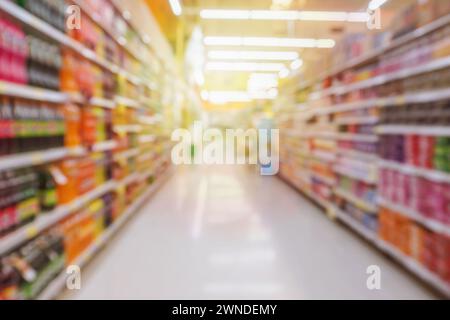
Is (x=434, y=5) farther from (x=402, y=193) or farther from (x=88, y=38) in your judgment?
(x=88, y=38)

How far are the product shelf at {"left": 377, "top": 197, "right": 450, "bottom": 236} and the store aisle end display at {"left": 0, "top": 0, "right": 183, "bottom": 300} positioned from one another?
2.44 meters

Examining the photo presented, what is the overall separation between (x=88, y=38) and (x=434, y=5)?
2487 millimetres

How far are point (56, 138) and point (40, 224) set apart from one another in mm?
547

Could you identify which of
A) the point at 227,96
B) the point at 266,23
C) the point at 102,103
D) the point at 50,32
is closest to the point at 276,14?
the point at 266,23

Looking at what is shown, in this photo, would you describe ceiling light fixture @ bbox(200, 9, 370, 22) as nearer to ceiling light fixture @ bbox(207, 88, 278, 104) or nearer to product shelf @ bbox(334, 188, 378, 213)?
product shelf @ bbox(334, 188, 378, 213)

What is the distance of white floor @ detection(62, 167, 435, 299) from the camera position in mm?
2740

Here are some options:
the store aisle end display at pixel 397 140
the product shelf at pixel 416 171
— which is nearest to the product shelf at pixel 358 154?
the store aisle end display at pixel 397 140

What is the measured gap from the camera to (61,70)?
2.58 m

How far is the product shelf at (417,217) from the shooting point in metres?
2.61

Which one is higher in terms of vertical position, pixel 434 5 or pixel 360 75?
pixel 434 5

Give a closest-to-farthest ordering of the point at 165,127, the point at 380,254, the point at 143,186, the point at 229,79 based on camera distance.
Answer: the point at 380,254 < the point at 143,186 < the point at 165,127 < the point at 229,79

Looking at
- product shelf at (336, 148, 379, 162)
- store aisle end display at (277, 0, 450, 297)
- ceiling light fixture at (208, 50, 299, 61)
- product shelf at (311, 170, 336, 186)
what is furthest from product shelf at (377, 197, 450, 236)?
ceiling light fixture at (208, 50, 299, 61)
